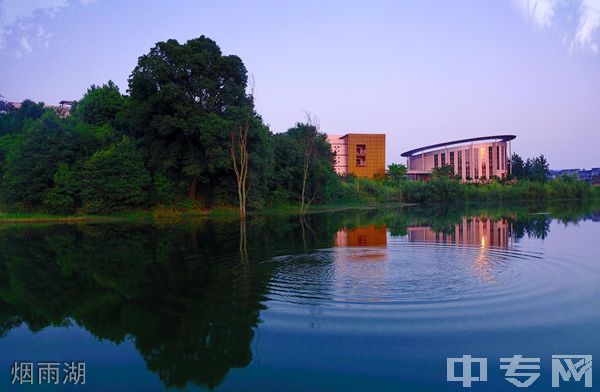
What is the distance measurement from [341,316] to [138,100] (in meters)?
27.5

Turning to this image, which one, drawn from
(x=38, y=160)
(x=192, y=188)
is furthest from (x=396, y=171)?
(x=38, y=160)

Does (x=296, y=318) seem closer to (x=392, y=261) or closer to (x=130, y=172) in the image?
(x=392, y=261)

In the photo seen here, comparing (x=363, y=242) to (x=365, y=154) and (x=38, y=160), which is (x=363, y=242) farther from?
(x=365, y=154)

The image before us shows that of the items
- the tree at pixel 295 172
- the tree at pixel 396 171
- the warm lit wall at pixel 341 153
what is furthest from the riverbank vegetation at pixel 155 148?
the warm lit wall at pixel 341 153

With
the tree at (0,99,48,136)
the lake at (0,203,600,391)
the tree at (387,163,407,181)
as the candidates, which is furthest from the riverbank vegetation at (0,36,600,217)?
the tree at (387,163,407,181)

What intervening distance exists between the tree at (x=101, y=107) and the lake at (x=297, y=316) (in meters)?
23.4

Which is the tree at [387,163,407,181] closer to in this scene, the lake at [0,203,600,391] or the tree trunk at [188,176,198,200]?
the tree trunk at [188,176,198,200]

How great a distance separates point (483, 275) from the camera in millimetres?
9383

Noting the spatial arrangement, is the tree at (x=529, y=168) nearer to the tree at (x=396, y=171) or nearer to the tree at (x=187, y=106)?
the tree at (x=396, y=171)

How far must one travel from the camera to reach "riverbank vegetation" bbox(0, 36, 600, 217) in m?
27.7

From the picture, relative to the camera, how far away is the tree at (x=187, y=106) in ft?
93.5

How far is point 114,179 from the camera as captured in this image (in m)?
28.5

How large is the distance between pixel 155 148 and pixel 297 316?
25713 millimetres

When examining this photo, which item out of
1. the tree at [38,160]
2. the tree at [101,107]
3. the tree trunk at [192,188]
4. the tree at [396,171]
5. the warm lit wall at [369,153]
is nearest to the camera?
the tree at [38,160]
